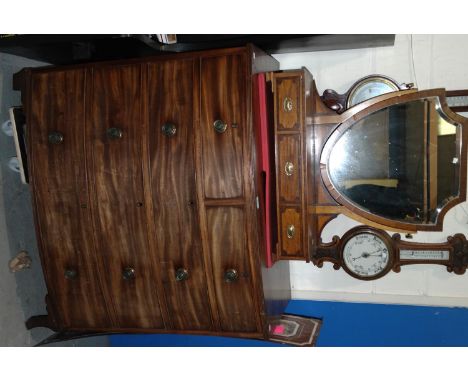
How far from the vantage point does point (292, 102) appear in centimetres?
207

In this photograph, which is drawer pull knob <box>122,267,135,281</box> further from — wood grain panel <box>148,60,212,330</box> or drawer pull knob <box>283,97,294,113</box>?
drawer pull knob <box>283,97,294,113</box>

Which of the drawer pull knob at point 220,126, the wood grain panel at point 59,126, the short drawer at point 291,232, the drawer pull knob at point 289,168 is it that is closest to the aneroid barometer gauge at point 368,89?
the drawer pull knob at point 289,168

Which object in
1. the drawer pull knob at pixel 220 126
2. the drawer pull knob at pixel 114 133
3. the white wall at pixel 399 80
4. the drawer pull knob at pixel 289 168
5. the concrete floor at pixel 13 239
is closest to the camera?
the drawer pull knob at pixel 220 126

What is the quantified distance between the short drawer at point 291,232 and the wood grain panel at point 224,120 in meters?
0.40

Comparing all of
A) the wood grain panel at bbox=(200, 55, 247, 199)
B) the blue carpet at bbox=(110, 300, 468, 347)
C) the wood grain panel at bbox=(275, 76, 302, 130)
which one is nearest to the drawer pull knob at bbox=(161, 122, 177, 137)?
the wood grain panel at bbox=(200, 55, 247, 199)

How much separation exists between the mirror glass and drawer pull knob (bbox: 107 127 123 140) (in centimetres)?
118

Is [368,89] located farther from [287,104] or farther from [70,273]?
[70,273]

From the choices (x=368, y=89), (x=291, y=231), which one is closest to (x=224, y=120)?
(x=291, y=231)

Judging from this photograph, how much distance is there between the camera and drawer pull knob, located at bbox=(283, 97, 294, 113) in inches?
81.7

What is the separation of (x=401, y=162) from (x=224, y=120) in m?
1.04

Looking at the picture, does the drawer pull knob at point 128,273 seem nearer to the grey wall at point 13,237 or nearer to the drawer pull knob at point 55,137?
the drawer pull knob at point 55,137

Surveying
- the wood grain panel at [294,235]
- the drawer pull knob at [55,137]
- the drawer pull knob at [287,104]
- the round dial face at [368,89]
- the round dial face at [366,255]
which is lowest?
the round dial face at [366,255]

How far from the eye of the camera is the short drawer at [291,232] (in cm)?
216

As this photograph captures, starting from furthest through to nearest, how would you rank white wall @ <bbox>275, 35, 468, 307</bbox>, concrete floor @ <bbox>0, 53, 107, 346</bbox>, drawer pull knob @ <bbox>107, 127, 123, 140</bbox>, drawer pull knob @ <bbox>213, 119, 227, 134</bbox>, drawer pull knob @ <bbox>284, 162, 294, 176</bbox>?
concrete floor @ <bbox>0, 53, 107, 346</bbox> → white wall @ <bbox>275, 35, 468, 307</bbox> → drawer pull knob @ <bbox>284, 162, 294, 176</bbox> → drawer pull knob @ <bbox>107, 127, 123, 140</bbox> → drawer pull knob @ <bbox>213, 119, 227, 134</bbox>
